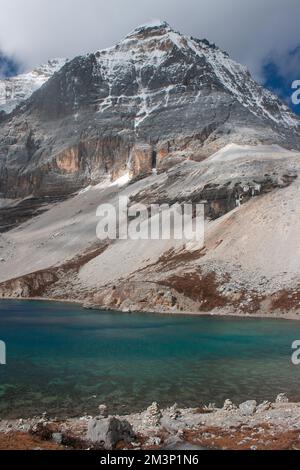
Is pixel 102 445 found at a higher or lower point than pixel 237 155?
lower

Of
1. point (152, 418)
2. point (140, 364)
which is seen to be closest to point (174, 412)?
point (152, 418)

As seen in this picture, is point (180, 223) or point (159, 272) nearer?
point (159, 272)

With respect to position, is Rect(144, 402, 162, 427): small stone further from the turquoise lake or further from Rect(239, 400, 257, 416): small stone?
the turquoise lake

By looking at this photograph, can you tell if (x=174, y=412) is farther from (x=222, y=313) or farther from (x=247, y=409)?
(x=222, y=313)

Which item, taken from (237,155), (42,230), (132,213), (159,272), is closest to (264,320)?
(159,272)

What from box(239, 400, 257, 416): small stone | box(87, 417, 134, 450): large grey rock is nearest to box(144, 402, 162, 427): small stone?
box(87, 417, 134, 450): large grey rock
